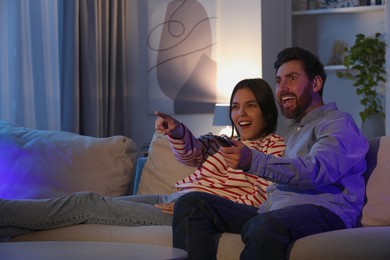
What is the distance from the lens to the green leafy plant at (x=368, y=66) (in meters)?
5.47

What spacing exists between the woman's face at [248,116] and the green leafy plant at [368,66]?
2.56 metres

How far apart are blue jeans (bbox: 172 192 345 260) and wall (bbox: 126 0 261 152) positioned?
2.76 meters

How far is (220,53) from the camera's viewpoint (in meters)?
5.54

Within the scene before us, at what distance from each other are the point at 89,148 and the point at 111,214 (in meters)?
0.68

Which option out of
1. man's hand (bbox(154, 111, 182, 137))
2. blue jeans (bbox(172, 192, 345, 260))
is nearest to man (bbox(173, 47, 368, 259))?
blue jeans (bbox(172, 192, 345, 260))

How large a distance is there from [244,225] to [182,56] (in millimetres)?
3341

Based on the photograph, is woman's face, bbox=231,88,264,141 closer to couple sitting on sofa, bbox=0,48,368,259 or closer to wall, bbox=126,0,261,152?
couple sitting on sofa, bbox=0,48,368,259

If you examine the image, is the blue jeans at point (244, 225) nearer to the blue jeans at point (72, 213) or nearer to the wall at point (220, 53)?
the blue jeans at point (72, 213)

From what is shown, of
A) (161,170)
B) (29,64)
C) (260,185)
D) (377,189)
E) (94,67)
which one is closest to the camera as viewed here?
(377,189)

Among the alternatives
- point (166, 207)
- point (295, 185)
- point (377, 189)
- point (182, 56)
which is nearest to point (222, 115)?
point (182, 56)

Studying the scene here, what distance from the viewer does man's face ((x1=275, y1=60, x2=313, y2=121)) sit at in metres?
2.77

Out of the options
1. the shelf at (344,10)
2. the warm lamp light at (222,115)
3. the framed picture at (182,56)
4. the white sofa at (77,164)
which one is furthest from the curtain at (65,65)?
the shelf at (344,10)

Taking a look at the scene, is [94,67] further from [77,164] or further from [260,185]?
[260,185]

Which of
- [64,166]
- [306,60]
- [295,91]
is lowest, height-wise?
[64,166]
